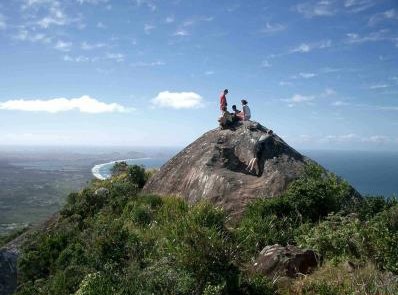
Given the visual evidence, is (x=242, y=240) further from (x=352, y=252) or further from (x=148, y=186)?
(x=148, y=186)

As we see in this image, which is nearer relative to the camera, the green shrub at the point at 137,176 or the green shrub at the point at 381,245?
the green shrub at the point at 381,245

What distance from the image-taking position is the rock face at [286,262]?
37.5 ft

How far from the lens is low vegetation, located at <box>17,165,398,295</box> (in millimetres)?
10422

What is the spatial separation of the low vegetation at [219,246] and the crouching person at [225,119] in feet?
21.3

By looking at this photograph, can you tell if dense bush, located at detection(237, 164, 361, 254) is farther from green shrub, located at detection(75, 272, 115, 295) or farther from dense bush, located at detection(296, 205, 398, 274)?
green shrub, located at detection(75, 272, 115, 295)

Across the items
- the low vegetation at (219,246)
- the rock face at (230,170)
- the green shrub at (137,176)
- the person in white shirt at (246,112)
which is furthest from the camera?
the green shrub at (137,176)

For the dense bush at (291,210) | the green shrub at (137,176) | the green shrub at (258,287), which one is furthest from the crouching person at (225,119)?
the green shrub at (258,287)

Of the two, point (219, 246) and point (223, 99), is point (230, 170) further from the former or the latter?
point (219, 246)

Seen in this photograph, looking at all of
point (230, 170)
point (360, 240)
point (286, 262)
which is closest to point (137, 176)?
point (230, 170)

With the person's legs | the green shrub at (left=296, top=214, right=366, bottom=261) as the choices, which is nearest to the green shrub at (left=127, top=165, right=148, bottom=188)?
the person's legs

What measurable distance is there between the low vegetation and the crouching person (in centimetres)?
649

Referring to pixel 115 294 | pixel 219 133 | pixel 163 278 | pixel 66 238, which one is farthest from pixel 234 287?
pixel 219 133

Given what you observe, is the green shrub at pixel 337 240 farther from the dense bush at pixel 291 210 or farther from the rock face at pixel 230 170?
the rock face at pixel 230 170

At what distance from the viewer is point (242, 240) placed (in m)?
14.3
